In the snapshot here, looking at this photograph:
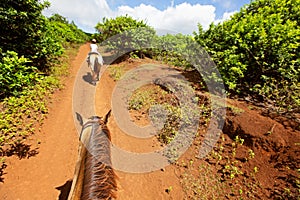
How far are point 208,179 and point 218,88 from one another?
166 inches

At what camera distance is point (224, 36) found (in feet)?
24.1

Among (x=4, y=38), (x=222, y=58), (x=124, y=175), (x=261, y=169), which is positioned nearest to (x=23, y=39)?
(x=4, y=38)

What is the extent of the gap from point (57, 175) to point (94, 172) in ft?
7.56

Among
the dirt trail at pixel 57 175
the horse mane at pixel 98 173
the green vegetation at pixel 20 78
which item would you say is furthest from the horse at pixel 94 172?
the green vegetation at pixel 20 78

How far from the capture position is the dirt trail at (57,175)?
3.28m

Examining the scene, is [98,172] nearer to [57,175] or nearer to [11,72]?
[57,175]

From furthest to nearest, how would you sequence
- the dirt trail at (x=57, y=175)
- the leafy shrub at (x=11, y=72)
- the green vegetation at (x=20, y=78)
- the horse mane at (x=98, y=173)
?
the leafy shrub at (x=11, y=72)
the green vegetation at (x=20, y=78)
the dirt trail at (x=57, y=175)
the horse mane at (x=98, y=173)

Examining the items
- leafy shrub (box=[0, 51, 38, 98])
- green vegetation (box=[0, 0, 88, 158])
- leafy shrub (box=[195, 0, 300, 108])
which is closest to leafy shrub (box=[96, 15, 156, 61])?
green vegetation (box=[0, 0, 88, 158])

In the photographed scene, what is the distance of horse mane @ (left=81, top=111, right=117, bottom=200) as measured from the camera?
69.4 inches

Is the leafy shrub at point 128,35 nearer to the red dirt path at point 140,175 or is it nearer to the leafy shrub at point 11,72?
the leafy shrub at point 11,72

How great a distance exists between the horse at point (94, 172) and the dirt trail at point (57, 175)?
1109 mm

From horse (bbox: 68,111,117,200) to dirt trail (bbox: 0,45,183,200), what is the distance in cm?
111

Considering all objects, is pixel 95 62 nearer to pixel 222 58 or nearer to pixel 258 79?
pixel 222 58

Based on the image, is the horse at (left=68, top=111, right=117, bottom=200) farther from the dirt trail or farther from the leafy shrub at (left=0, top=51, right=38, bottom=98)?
the leafy shrub at (left=0, top=51, right=38, bottom=98)
